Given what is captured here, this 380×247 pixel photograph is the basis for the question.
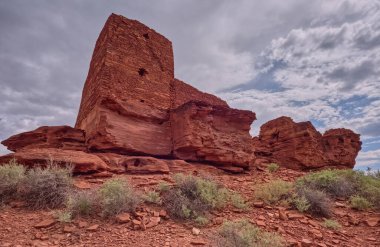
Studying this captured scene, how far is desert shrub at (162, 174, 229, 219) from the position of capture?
16.8ft

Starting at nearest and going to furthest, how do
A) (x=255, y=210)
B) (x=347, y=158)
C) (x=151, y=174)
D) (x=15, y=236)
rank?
(x=15, y=236) → (x=255, y=210) → (x=151, y=174) → (x=347, y=158)

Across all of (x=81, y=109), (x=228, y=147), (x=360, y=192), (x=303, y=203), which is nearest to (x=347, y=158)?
(x=360, y=192)

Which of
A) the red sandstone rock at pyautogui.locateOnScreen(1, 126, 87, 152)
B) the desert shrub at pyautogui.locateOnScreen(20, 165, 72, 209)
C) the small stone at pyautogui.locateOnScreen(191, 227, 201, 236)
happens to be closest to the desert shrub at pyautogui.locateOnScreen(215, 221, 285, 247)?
the small stone at pyautogui.locateOnScreen(191, 227, 201, 236)

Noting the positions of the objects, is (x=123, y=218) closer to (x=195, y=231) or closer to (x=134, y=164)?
(x=195, y=231)

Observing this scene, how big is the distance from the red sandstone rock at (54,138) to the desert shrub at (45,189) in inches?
116

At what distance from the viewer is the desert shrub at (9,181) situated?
201 inches

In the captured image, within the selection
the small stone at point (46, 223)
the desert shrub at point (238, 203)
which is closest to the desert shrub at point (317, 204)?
the desert shrub at point (238, 203)

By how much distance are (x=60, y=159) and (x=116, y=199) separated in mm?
2602

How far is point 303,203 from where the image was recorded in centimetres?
609

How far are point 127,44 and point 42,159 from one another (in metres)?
5.30

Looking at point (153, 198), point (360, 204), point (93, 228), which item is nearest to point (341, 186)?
point (360, 204)

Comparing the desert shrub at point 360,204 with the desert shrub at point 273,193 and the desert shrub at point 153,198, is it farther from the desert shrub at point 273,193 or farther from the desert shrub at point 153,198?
the desert shrub at point 153,198

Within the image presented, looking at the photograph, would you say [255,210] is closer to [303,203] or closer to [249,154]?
[303,203]

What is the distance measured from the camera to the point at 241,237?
3984 mm
